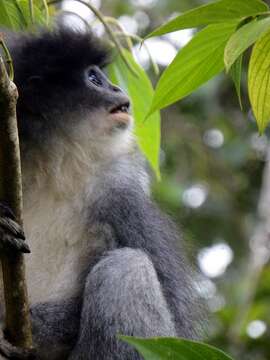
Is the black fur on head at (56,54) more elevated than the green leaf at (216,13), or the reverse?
the green leaf at (216,13)

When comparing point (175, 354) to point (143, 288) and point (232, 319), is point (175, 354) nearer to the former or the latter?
point (143, 288)

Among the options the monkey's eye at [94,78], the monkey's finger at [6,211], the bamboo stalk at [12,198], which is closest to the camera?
the bamboo stalk at [12,198]

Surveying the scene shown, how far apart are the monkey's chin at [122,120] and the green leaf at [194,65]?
1.85 m

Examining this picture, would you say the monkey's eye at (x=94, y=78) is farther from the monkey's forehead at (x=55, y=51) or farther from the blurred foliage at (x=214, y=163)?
the blurred foliage at (x=214, y=163)

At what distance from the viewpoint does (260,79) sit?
229 cm

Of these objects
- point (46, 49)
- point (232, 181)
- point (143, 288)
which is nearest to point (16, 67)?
point (46, 49)

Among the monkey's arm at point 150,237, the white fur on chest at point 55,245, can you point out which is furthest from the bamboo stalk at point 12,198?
the monkey's arm at point 150,237

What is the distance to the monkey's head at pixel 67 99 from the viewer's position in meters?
4.25

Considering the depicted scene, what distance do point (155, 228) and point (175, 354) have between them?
7.29 ft

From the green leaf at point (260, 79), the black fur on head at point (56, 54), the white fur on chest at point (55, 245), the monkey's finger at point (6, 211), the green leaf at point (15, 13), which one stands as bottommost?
the white fur on chest at point (55, 245)

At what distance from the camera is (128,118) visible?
166 inches

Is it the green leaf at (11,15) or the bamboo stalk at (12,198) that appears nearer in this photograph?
the bamboo stalk at (12,198)

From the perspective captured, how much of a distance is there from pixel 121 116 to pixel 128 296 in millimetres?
986

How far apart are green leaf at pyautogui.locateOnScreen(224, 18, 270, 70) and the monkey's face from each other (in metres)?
2.15
